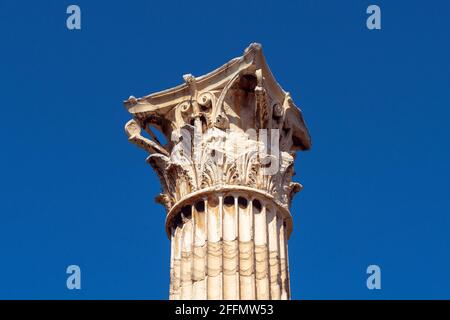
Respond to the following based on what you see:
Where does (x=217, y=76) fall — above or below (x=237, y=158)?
above

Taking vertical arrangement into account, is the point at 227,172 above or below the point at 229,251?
above

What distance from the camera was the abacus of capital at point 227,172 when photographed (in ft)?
105

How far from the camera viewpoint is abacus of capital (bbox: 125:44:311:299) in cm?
3212

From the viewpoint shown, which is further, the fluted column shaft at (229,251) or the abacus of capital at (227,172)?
the abacus of capital at (227,172)

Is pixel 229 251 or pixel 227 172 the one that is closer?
pixel 229 251

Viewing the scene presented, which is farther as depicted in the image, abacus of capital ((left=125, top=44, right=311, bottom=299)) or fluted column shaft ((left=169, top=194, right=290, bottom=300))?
abacus of capital ((left=125, top=44, right=311, bottom=299))

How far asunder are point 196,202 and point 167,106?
10.9ft

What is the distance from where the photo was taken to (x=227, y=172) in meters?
33.8
